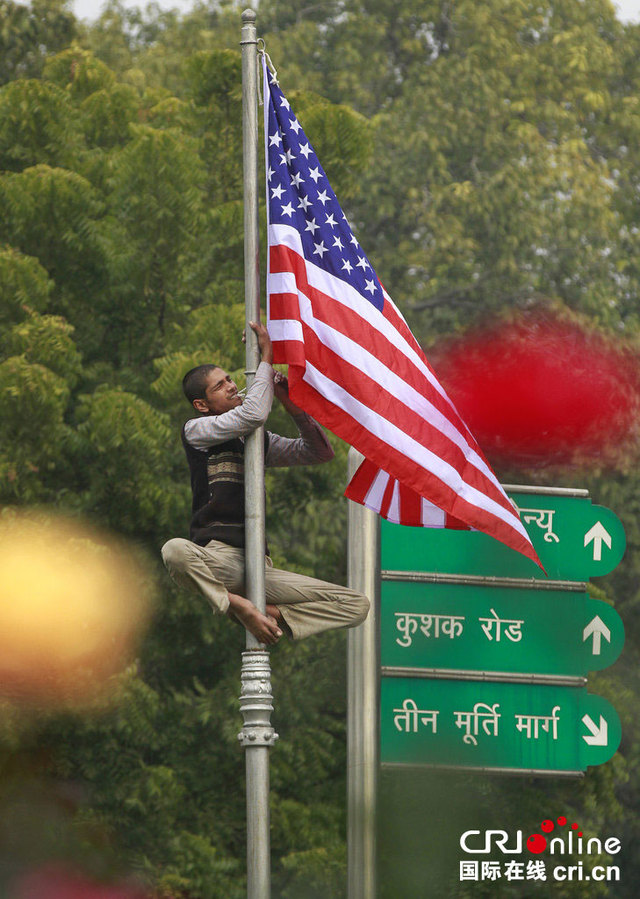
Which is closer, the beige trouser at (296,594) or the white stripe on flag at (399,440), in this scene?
the beige trouser at (296,594)

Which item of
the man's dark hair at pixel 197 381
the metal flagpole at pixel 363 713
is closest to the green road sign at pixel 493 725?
the metal flagpole at pixel 363 713

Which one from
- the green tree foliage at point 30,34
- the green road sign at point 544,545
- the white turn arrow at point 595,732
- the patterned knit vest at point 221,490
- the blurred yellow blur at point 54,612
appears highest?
the green tree foliage at point 30,34

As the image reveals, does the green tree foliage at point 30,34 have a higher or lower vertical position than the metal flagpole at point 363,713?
higher

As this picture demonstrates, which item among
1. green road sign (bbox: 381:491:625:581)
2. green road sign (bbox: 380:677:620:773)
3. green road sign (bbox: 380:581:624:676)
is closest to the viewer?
green road sign (bbox: 380:677:620:773)

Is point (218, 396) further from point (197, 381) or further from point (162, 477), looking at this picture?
point (162, 477)

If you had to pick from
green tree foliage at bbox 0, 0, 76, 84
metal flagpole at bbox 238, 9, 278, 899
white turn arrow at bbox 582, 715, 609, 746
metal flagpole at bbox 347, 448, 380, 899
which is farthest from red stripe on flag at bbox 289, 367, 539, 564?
green tree foliage at bbox 0, 0, 76, 84

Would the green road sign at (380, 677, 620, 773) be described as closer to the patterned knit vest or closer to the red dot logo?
the red dot logo

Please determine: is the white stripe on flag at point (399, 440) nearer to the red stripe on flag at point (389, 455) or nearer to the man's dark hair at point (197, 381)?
the red stripe on flag at point (389, 455)

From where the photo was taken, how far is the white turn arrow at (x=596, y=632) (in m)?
13.4

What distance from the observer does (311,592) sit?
824 cm

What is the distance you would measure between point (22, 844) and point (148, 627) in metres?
2.51

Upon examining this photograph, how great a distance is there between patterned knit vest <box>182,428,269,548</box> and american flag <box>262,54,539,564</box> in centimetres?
44

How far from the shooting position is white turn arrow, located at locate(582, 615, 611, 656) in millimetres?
13406

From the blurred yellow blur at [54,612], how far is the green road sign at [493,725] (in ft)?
14.0
